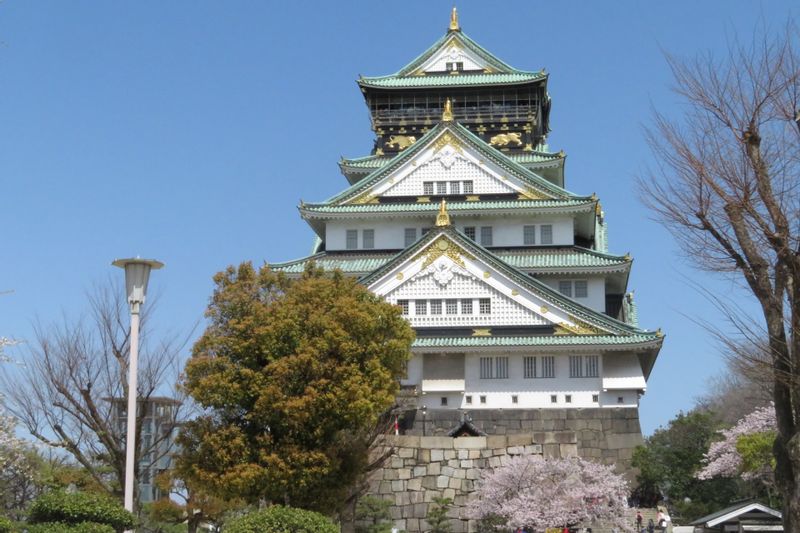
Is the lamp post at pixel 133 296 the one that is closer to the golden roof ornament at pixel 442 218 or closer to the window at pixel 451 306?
the window at pixel 451 306

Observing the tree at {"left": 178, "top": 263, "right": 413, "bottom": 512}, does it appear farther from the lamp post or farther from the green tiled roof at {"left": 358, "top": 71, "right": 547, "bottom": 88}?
the green tiled roof at {"left": 358, "top": 71, "right": 547, "bottom": 88}

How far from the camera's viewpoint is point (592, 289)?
51312 mm

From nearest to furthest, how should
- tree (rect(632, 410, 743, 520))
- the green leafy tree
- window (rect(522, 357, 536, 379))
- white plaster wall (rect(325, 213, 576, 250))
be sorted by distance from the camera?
the green leafy tree, tree (rect(632, 410, 743, 520)), window (rect(522, 357, 536, 379)), white plaster wall (rect(325, 213, 576, 250))

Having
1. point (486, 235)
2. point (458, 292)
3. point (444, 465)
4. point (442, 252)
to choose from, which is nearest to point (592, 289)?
point (486, 235)

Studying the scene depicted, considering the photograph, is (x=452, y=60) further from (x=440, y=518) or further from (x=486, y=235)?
(x=440, y=518)

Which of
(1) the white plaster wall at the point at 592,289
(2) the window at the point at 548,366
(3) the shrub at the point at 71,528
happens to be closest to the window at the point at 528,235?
(1) the white plaster wall at the point at 592,289

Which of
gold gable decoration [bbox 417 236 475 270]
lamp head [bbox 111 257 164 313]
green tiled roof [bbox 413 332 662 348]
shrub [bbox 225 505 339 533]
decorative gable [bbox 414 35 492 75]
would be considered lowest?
shrub [bbox 225 505 339 533]

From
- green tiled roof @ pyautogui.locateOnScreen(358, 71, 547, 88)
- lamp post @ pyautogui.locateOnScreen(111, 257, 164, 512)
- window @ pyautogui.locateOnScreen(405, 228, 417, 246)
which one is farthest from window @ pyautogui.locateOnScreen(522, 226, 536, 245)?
lamp post @ pyautogui.locateOnScreen(111, 257, 164, 512)

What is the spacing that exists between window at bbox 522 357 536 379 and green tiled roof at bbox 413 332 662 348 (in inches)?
47.6

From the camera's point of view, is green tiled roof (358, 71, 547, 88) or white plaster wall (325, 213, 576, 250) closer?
white plaster wall (325, 213, 576, 250)

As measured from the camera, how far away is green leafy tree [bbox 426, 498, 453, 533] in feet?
119

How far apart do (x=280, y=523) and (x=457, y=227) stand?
105 ft

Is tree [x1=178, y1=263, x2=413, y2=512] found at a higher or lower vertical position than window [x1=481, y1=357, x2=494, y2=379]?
lower

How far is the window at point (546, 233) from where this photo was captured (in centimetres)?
5262
